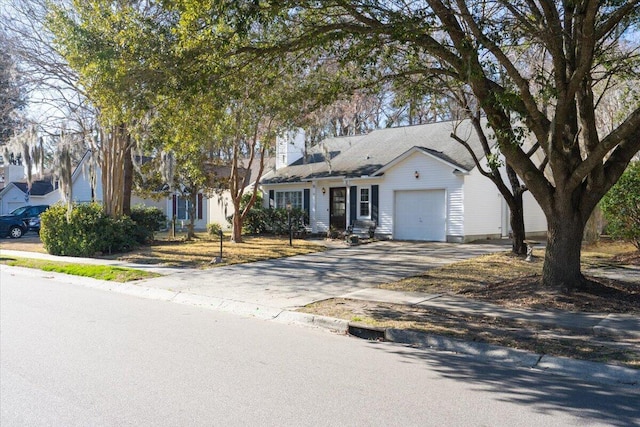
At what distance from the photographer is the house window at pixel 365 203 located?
24.7m

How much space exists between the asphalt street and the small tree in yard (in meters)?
10.5

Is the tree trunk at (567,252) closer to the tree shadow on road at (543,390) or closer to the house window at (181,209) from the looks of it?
the tree shadow on road at (543,390)

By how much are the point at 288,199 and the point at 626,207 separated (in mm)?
17174

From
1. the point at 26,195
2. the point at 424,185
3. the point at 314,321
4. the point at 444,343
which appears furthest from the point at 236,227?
the point at 26,195

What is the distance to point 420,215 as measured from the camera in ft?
75.5

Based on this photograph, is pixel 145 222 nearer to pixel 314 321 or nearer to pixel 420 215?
pixel 420 215

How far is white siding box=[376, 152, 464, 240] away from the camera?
70.9 feet

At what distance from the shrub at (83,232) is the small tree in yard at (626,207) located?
54.9ft

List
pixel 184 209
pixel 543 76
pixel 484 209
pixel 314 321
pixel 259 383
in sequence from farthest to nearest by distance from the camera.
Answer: pixel 184 209 < pixel 484 209 < pixel 543 76 < pixel 314 321 < pixel 259 383

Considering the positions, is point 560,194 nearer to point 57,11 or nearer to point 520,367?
point 520,367

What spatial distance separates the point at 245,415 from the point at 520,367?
3627 mm

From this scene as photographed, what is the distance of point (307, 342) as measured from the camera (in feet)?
25.3

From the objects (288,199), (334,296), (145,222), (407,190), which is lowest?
(334,296)

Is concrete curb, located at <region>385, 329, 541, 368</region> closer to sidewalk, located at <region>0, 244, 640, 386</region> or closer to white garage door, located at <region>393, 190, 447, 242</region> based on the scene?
sidewalk, located at <region>0, 244, 640, 386</region>
